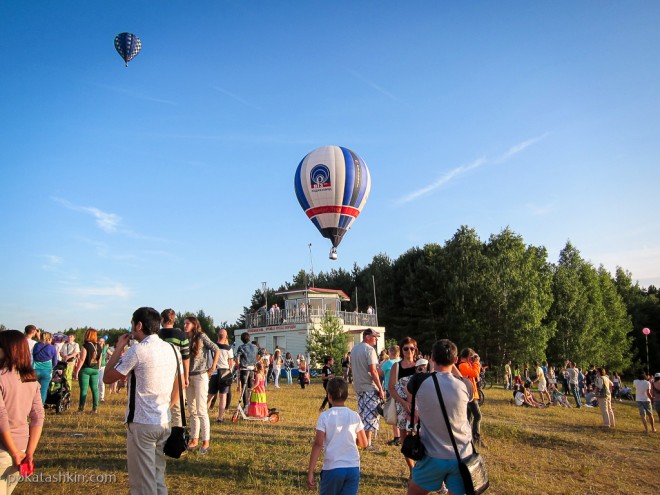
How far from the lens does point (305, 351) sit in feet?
120

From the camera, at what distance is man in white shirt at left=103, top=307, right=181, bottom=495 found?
14.8ft

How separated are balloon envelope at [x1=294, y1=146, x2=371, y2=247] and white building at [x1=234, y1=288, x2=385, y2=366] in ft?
38.8

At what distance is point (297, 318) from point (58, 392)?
27.2 meters

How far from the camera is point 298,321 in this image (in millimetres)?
37875

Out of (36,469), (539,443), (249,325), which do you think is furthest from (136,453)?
(249,325)

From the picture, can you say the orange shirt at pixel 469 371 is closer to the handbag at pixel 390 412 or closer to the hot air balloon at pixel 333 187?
the handbag at pixel 390 412

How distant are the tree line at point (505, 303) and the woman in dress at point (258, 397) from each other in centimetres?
3134

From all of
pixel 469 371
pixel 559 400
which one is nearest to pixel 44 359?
pixel 469 371

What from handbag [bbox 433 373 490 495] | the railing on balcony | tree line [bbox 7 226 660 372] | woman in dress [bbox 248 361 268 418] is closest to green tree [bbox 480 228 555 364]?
tree line [bbox 7 226 660 372]

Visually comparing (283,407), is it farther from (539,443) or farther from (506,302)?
(506,302)

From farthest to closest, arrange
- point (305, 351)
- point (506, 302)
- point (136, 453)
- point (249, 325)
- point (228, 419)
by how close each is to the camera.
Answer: point (506, 302), point (249, 325), point (305, 351), point (228, 419), point (136, 453)

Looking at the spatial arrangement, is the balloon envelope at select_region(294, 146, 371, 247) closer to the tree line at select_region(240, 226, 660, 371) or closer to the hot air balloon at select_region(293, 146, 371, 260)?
the hot air balloon at select_region(293, 146, 371, 260)

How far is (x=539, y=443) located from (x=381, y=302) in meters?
45.0

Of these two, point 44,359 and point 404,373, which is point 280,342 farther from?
point 404,373
